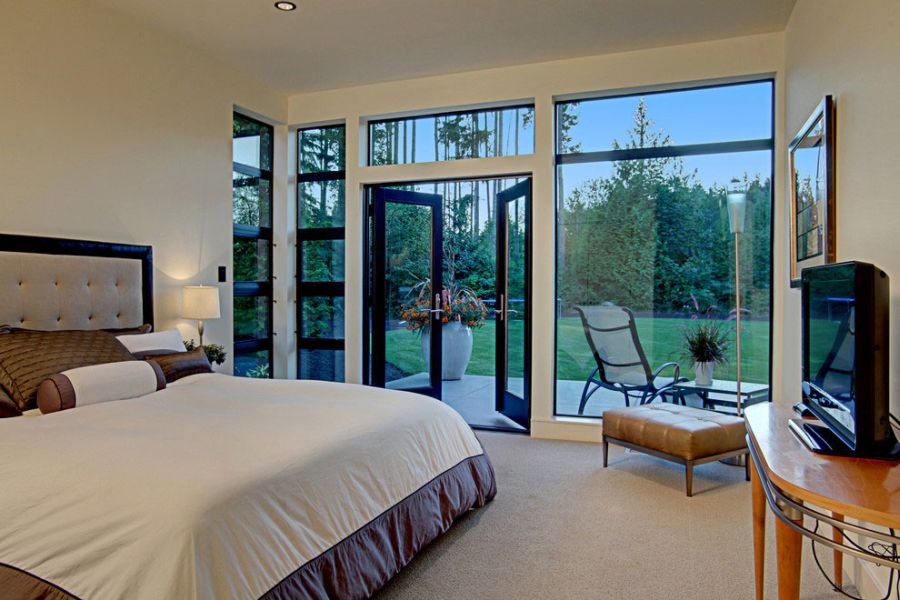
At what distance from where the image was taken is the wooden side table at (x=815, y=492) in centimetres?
125

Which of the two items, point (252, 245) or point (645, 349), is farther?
point (252, 245)

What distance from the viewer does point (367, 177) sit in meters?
5.29

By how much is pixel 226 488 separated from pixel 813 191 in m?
3.08

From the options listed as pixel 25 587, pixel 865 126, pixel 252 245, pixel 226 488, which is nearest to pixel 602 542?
pixel 226 488

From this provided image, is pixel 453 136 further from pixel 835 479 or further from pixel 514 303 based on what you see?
pixel 835 479

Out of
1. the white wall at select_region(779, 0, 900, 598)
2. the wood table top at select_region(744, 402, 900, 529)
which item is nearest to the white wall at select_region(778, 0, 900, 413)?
the white wall at select_region(779, 0, 900, 598)

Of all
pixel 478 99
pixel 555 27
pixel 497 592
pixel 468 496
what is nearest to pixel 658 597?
pixel 497 592

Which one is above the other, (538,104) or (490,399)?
(538,104)

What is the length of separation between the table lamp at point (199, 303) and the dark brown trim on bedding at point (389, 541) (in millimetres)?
2250

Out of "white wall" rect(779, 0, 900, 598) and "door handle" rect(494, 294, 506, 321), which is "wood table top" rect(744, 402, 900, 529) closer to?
"white wall" rect(779, 0, 900, 598)

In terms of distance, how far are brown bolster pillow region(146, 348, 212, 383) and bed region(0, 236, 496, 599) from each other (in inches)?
7.4

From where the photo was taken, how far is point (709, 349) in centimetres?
431

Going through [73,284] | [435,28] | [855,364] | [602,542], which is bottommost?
[602,542]

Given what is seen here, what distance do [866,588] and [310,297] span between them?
179 inches
